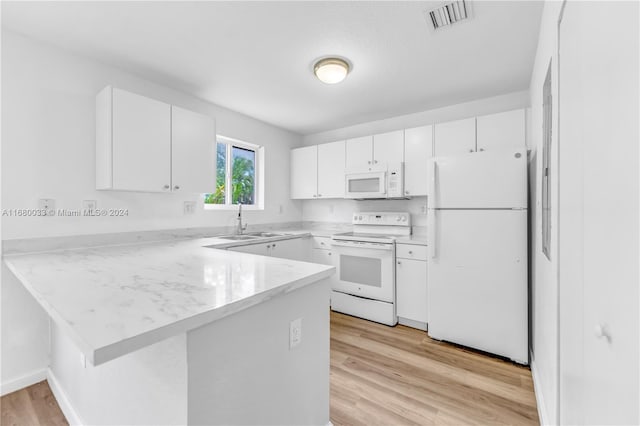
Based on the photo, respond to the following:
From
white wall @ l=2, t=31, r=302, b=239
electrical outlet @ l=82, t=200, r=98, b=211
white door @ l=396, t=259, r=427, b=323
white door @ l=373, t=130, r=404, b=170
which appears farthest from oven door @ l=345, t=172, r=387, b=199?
electrical outlet @ l=82, t=200, r=98, b=211

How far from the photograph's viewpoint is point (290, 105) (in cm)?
318

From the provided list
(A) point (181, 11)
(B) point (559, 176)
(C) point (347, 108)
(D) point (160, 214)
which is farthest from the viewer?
(C) point (347, 108)

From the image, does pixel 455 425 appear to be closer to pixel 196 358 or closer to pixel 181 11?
pixel 196 358

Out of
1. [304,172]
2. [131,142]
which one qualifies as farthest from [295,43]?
[304,172]

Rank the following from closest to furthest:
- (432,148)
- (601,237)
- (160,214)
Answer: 1. (601,237)
2. (160,214)
3. (432,148)

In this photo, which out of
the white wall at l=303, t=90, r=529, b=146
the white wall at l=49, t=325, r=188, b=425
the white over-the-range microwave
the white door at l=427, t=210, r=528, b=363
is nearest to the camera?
the white wall at l=49, t=325, r=188, b=425

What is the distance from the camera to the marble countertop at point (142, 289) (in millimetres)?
715

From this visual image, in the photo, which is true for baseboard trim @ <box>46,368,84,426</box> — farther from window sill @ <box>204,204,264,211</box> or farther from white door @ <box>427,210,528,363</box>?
white door @ <box>427,210,528,363</box>

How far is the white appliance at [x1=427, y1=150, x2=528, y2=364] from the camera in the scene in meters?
2.21

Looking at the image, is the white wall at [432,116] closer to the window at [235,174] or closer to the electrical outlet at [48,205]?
the window at [235,174]

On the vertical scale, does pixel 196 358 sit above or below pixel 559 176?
below

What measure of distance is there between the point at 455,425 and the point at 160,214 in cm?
275

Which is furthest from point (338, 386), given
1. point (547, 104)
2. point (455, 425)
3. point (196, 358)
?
point (547, 104)

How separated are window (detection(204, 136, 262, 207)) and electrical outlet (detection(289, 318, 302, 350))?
2341mm
